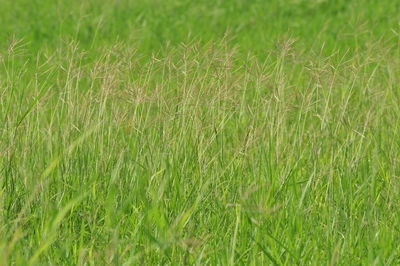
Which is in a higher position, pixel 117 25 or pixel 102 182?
pixel 102 182

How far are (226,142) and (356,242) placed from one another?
139 centimetres

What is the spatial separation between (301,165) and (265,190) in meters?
0.60

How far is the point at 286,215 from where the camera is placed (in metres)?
2.84

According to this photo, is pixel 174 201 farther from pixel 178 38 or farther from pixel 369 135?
pixel 178 38

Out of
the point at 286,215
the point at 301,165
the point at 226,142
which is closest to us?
A: the point at 286,215

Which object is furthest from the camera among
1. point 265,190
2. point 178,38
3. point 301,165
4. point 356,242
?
point 178,38

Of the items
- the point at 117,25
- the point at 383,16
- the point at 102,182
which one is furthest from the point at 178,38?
the point at 102,182

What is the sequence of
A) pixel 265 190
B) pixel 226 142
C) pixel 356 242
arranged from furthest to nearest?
1. pixel 226 142
2. pixel 265 190
3. pixel 356 242

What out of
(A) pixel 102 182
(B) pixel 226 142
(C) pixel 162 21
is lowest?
(C) pixel 162 21

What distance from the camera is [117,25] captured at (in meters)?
11.5

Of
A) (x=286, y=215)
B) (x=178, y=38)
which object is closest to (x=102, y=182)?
(x=286, y=215)

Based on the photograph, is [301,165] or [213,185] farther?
[301,165]

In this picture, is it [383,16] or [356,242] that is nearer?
[356,242]

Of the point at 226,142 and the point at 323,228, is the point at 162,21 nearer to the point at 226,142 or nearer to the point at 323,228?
the point at 226,142
